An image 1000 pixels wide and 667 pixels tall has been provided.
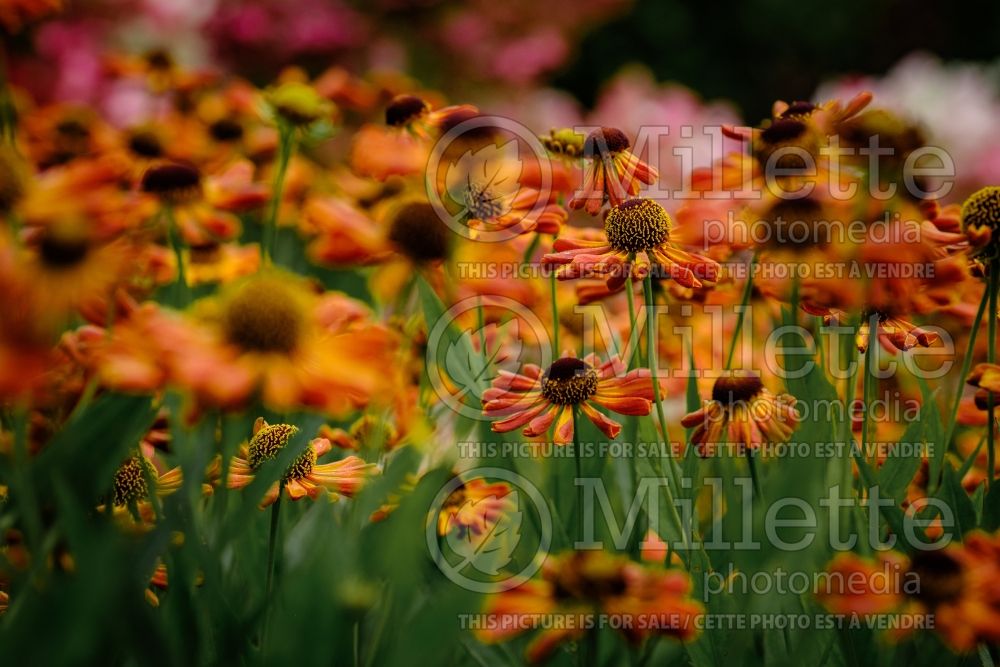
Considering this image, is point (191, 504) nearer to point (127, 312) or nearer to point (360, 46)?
point (127, 312)

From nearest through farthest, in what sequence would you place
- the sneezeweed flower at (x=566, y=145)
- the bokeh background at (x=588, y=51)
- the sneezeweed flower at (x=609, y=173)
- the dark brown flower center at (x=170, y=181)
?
the sneezeweed flower at (x=609, y=173) < the sneezeweed flower at (x=566, y=145) < the dark brown flower center at (x=170, y=181) < the bokeh background at (x=588, y=51)

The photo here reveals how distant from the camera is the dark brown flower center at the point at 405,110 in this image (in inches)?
36.1

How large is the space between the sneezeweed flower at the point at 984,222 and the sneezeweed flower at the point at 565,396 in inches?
9.6

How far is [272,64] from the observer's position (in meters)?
2.90

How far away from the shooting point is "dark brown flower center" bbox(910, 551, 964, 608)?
1.51ft

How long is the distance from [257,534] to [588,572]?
312 millimetres

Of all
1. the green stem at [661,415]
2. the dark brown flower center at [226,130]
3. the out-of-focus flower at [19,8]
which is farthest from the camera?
the dark brown flower center at [226,130]

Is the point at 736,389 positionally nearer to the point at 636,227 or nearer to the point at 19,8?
the point at 636,227

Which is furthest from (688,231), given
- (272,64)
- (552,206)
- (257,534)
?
(272,64)

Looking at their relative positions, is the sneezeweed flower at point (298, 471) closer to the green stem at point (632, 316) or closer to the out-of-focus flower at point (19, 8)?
the green stem at point (632, 316)

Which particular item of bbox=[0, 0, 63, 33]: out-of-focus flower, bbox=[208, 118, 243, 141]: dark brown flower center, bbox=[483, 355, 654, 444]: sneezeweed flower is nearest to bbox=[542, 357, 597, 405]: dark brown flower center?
bbox=[483, 355, 654, 444]: sneezeweed flower

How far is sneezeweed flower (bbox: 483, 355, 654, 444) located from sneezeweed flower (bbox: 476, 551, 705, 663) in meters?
0.15

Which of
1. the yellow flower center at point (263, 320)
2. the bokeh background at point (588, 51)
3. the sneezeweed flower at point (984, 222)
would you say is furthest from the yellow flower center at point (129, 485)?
the bokeh background at point (588, 51)

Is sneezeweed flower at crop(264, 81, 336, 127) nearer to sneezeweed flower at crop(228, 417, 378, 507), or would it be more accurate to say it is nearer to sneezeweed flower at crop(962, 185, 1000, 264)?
sneezeweed flower at crop(228, 417, 378, 507)
